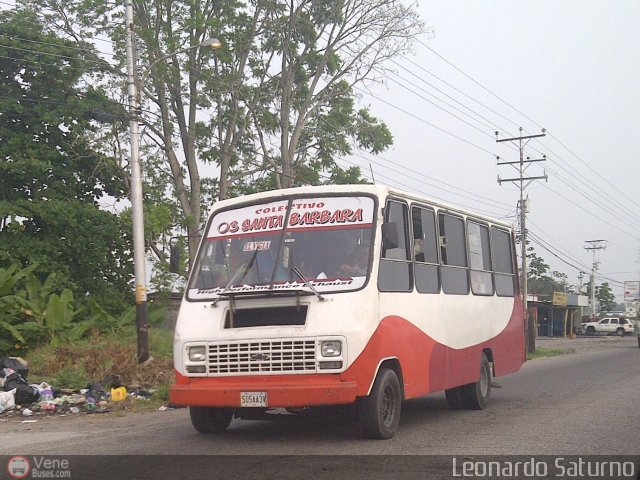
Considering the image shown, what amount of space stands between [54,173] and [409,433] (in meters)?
19.3

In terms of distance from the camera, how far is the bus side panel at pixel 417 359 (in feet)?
28.5

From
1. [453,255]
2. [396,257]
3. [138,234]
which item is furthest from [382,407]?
[138,234]

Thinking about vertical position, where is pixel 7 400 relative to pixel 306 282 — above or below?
below

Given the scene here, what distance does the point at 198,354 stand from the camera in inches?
359

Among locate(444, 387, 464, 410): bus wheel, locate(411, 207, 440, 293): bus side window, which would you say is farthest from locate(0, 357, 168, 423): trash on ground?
locate(411, 207, 440, 293): bus side window

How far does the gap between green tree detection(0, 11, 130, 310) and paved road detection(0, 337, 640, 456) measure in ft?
40.7

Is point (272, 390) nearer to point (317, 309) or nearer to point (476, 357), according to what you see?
point (317, 309)

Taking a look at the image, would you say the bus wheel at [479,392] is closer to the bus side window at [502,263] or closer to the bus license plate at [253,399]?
the bus side window at [502,263]

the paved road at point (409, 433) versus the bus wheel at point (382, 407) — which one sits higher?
the bus wheel at point (382, 407)

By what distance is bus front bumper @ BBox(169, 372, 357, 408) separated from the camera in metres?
8.48

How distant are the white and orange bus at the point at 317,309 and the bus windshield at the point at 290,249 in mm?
14

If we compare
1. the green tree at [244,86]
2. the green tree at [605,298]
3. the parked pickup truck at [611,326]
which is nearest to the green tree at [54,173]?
the green tree at [244,86]

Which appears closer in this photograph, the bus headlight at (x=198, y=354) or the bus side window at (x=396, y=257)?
the bus headlight at (x=198, y=354)

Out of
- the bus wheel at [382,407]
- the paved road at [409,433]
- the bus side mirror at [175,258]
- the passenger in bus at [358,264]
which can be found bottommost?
the paved road at [409,433]
